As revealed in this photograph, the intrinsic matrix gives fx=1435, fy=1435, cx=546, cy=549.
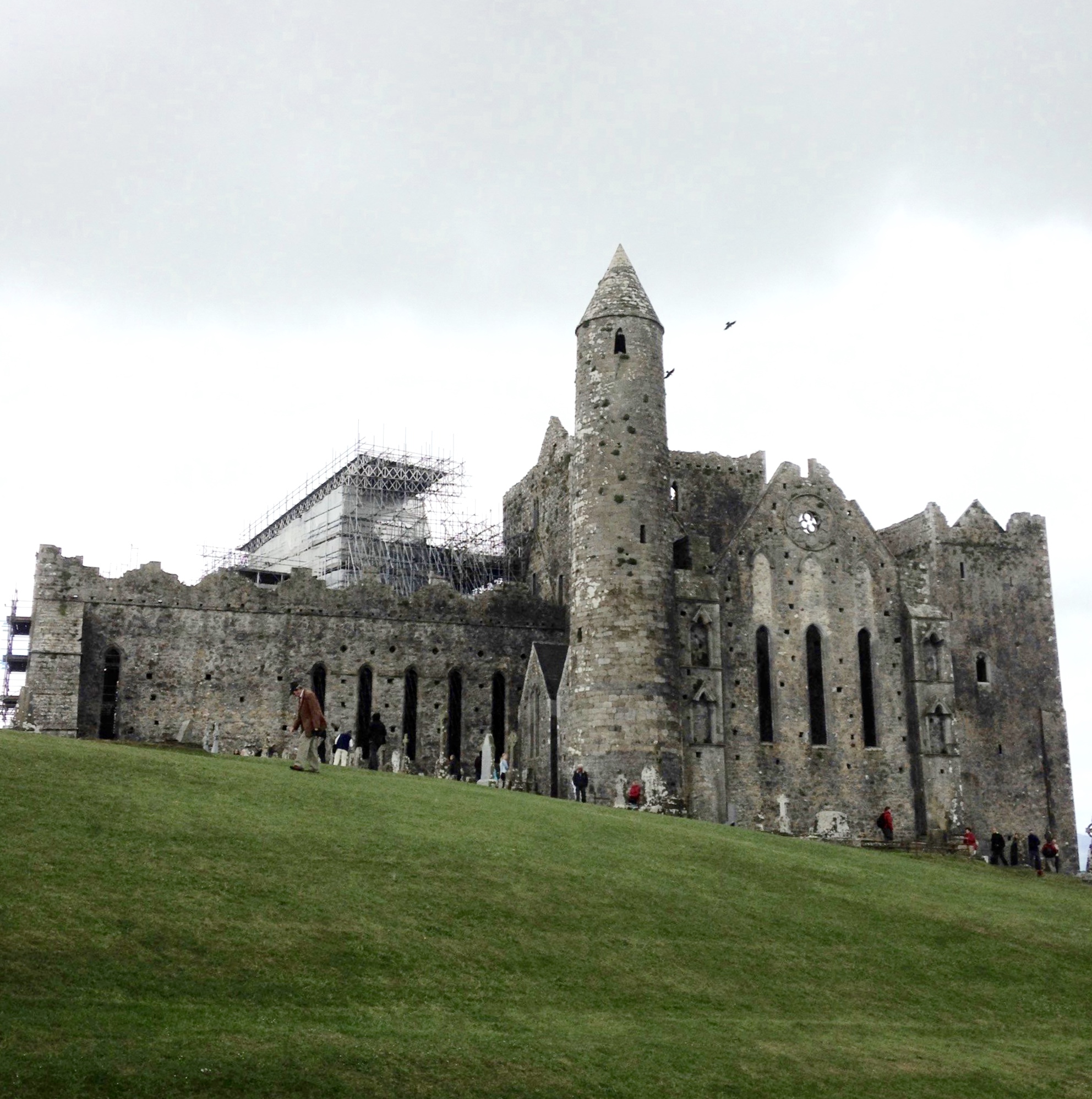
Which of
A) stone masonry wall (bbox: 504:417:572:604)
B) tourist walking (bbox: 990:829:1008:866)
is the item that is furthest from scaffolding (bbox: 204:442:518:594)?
tourist walking (bbox: 990:829:1008:866)

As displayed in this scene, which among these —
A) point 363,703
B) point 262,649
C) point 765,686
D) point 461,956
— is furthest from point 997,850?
point 461,956

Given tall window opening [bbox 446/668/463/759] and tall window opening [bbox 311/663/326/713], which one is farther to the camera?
tall window opening [bbox 446/668/463/759]

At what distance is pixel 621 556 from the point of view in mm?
38906

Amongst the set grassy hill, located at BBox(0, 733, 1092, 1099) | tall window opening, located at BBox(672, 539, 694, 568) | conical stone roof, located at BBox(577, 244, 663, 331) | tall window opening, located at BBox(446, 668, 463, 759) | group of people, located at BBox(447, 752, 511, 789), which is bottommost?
grassy hill, located at BBox(0, 733, 1092, 1099)

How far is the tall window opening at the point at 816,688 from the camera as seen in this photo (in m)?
44.0

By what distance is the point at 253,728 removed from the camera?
42094 millimetres

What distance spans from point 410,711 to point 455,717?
1.44 m

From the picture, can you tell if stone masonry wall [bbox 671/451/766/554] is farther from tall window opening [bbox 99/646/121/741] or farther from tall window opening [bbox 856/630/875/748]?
tall window opening [bbox 99/646/121/741]

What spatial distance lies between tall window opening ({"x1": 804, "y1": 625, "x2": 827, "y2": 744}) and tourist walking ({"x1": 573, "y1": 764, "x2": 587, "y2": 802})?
33.6 ft

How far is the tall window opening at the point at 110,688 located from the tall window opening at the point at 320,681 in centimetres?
560

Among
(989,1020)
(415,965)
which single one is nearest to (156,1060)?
(415,965)

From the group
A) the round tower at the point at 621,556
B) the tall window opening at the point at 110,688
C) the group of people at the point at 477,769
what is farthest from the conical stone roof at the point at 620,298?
the tall window opening at the point at 110,688

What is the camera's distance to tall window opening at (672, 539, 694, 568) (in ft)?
138

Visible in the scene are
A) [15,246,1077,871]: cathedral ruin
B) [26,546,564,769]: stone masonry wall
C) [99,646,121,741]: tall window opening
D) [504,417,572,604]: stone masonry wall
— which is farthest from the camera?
[504,417,572,604]: stone masonry wall
